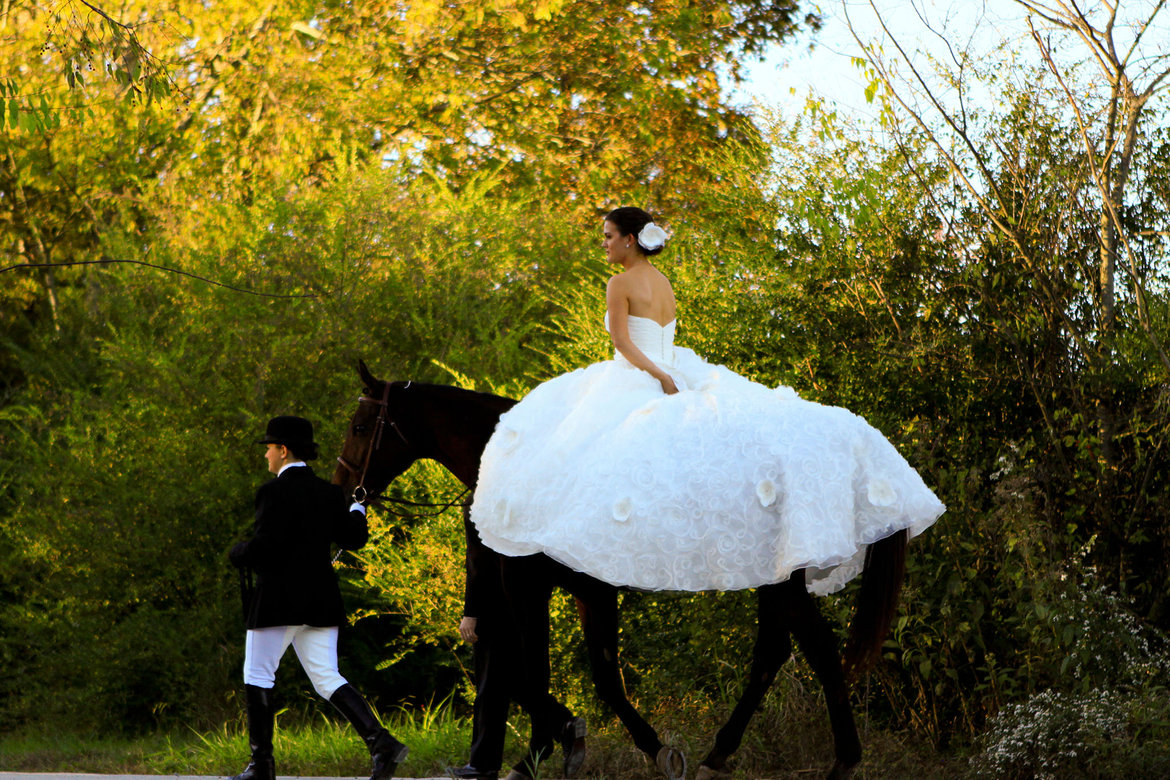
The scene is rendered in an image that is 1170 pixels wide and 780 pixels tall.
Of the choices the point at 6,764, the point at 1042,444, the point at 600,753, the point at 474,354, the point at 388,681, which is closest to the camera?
the point at 600,753

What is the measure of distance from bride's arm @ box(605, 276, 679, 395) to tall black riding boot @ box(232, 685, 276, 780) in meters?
2.25

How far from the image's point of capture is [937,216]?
7.49m

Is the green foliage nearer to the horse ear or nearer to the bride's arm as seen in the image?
the bride's arm

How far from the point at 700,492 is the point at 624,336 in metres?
0.95

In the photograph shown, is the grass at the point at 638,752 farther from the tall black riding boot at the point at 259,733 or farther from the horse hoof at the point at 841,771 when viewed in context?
the tall black riding boot at the point at 259,733

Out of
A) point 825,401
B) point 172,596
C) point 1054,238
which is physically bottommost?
point 172,596

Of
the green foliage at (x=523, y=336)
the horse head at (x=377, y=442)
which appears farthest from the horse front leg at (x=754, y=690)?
the horse head at (x=377, y=442)

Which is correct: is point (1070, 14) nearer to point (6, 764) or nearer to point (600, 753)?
point (600, 753)

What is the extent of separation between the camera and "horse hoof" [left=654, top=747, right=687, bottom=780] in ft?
18.0

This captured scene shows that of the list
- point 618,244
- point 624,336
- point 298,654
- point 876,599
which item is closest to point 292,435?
point 298,654

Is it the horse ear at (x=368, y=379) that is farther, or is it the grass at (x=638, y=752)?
the grass at (x=638, y=752)

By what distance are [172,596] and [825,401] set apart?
6957 mm

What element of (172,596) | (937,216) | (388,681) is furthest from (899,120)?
(172,596)

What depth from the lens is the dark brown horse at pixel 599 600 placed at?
17.4ft
